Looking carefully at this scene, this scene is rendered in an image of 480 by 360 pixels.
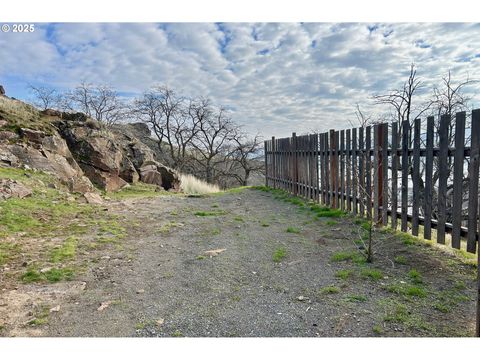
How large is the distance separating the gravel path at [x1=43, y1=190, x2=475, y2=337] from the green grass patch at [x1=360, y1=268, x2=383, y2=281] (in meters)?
0.05

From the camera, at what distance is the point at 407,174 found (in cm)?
449

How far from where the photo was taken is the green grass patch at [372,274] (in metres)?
3.31

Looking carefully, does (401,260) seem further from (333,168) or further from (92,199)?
(92,199)

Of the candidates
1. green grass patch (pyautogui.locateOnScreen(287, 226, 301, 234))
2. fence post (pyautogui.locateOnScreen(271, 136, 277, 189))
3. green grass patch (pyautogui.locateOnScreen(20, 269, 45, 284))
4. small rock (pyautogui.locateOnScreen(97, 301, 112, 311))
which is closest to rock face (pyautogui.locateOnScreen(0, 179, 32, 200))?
green grass patch (pyautogui.locateOnScreen(20, 269, 45, 284))

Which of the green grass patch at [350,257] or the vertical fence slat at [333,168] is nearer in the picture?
the green grass patch at [350,257]

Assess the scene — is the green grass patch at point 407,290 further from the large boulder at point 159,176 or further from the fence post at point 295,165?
the large boulder at point 159,176

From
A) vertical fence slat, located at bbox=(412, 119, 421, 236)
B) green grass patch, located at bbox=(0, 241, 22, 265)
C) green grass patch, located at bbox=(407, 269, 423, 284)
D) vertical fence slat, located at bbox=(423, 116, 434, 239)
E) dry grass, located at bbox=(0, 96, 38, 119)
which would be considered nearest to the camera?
green grass patch, located at bbox=(407, 269, 423, 284)

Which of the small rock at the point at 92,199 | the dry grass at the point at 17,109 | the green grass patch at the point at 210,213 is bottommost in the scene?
the green grass patch at the point at 210,213

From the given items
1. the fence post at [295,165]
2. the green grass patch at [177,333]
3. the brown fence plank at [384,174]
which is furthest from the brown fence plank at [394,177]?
the fence post at [295,165]

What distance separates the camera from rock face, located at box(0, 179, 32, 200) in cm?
557

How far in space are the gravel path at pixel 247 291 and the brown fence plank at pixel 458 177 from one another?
0.39 m

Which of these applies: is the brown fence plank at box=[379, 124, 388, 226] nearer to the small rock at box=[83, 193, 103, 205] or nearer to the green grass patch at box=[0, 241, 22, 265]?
the green grass patch at box=[0, 241, 22, 265]

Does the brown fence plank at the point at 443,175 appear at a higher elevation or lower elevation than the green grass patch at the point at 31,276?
higher

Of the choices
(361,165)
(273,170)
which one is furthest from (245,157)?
(361,165)
